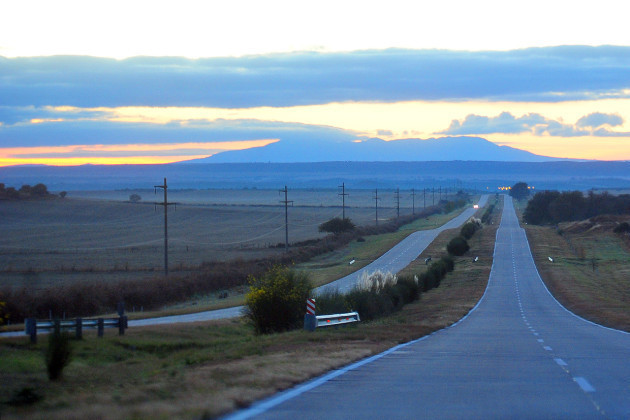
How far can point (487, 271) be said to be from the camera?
62250mm

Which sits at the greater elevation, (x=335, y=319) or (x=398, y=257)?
(x=335, y=319)

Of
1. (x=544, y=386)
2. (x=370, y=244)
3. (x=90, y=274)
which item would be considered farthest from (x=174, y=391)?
(x=370, y=244)

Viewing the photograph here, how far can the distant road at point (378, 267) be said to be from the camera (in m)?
32.2

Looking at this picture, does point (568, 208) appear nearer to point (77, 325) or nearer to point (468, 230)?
point (468, 230)

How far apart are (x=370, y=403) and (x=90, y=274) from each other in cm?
4496

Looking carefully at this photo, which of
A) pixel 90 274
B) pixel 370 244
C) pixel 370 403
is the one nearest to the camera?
pixel 370 403

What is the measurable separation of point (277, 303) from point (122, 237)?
225 ft

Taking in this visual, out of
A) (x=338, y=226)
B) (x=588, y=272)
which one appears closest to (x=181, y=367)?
(x=588, y=272)

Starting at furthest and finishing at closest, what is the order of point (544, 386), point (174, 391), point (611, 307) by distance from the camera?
point (611, 307)
point (544, 386)
point (174, 391)

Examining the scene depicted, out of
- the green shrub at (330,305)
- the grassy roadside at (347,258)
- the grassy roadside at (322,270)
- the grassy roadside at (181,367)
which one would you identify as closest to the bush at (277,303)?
the green shrub at (330,305)

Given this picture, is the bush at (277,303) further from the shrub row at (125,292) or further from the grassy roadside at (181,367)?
the shrub row at (125,292)

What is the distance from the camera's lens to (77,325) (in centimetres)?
2102

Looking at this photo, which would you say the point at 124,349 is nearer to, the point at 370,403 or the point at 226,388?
the point at 226,388

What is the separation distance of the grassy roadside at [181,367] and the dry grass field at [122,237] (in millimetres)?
24063
